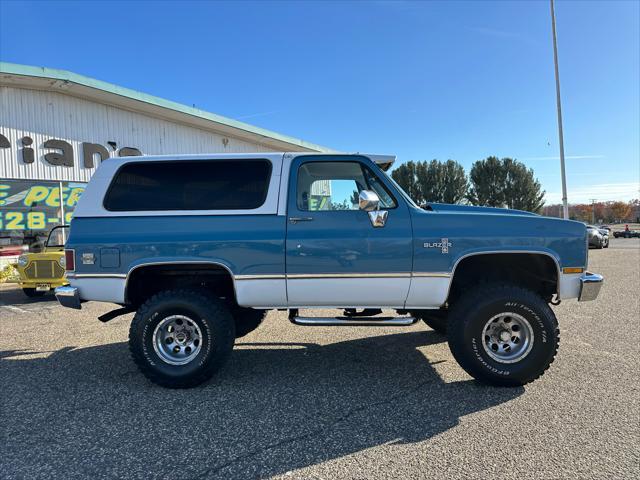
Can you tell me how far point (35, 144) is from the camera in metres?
12.6

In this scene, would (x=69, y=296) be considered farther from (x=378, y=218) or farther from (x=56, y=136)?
(x=56, y=136)

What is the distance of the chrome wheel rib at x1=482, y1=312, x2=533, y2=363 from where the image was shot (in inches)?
149

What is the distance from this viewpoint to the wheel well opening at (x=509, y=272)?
4.04 meters

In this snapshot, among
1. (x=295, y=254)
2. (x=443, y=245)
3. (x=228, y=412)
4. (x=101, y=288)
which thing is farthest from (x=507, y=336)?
(x=101, y=288)

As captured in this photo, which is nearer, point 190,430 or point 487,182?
point 190,430

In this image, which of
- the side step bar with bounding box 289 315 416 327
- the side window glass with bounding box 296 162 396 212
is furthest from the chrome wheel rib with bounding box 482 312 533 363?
the side window glass with bounding box 296 162 396 212

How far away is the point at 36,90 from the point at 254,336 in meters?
12.3

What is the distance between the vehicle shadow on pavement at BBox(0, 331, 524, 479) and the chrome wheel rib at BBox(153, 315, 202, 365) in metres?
0.33

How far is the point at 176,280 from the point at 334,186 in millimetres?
1992

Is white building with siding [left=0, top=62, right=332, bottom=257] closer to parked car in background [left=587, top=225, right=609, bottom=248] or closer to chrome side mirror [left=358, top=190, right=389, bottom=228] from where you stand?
chrome side mirror [left=358, top=190, right=389, bottom=228]

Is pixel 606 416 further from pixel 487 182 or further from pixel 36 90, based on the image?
pixel 487 182

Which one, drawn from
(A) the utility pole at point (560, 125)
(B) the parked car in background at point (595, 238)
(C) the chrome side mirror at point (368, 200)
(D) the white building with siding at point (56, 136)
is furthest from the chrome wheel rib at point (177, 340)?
(B) the parked car in background at point (595, 238)

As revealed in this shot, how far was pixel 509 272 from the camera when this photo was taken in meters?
4.32

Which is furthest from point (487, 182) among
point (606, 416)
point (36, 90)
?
point (606, 416)
